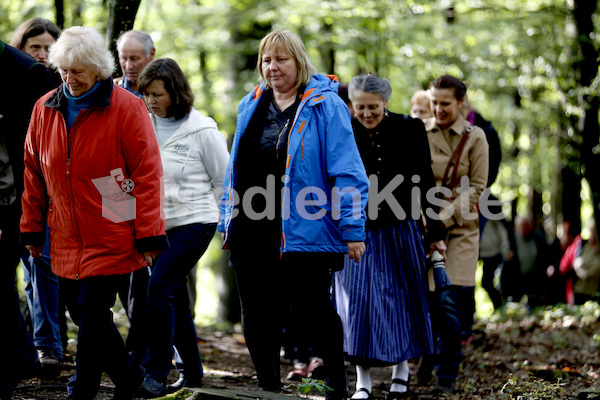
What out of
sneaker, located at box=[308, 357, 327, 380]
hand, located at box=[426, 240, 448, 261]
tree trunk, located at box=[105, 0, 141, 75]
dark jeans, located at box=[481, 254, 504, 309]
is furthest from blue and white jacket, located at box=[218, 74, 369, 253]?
dark jeans, located at box=[481, 254, 504, 309]

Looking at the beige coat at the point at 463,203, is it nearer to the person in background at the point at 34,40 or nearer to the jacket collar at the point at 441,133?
the jacket collar at the point at 441,133

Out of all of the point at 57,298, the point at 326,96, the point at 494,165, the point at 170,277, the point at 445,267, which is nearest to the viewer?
Result: the point at 326,96

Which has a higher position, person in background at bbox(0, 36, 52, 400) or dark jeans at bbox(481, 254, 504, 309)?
person in background at bbox(0, 36, 52, 400)

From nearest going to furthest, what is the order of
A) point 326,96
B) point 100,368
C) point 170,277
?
point 100,368, point 326,96, point 170,277

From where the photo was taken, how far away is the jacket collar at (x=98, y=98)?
4.07m

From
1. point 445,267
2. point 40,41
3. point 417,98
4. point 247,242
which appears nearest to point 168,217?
point 247,242

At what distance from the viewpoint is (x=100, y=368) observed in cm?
416

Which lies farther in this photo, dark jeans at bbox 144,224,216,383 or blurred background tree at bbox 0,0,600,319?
blurred background tree at bbox 0,0,600,319

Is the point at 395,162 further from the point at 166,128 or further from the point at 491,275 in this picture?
the point at 491,275

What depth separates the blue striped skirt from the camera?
18.1ft

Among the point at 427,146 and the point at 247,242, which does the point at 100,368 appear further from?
the point at 427,146

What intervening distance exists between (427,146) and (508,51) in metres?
11.7

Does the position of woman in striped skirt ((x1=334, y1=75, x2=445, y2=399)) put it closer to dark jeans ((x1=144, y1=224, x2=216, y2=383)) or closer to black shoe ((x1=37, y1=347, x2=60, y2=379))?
dark jeans ((x1=144, y1=224, x2=216, y2=383))

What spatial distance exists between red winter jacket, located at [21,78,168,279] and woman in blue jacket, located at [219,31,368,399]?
24.0 inches
